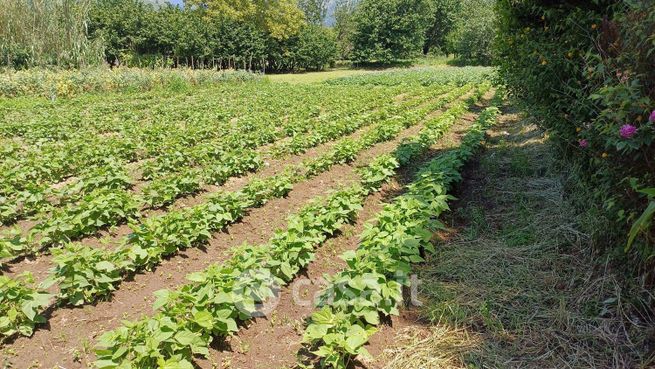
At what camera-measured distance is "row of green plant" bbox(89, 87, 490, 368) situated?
2684 millimetres

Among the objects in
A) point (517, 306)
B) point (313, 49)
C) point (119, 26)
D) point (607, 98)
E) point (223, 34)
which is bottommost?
point (517, 306)

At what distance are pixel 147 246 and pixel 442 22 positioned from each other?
7536 cm

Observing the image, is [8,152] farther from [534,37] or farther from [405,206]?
[534,37]

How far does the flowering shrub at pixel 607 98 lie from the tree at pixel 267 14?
45.5m

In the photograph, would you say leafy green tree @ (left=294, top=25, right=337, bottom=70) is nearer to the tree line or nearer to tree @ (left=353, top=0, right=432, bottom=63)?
the tree line

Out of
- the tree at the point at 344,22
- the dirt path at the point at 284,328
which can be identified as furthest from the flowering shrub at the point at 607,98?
the tree at the point at 344,22

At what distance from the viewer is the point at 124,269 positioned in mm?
4297

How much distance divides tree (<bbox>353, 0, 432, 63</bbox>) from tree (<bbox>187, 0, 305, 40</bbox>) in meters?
9.33

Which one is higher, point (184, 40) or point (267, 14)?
point (267, 14)

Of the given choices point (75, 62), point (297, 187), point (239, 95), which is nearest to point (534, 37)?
point (297, 187)

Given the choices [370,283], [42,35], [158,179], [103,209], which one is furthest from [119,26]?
[370,283]

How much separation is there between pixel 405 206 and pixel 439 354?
1973 millimetres

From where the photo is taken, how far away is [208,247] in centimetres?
501

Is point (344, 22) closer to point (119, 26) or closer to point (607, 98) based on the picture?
point (119, 26)
